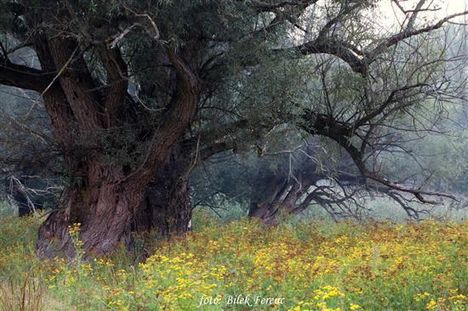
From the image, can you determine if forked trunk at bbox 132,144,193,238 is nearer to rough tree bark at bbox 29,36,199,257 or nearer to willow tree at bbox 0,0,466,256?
willow tree at bbox 0,0,466,256

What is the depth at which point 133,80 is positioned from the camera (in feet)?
40.1

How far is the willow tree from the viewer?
10070 millimetres

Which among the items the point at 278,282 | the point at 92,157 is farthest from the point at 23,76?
the point at 278,282

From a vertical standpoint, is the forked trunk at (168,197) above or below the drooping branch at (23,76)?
below

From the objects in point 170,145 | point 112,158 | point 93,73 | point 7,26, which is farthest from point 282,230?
point 7,26

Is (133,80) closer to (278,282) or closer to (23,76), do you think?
(23,76)

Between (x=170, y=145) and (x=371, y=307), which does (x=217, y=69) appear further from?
(x=371, y=307)

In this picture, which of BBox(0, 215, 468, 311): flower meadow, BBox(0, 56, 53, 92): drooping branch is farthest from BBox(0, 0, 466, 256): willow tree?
BBox(0, 215, 468, 311): flower meadow

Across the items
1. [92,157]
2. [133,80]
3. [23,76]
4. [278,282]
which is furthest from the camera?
[133,80]

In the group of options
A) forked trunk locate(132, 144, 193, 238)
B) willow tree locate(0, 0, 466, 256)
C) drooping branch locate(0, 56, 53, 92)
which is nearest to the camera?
willow tree locate(0, 0, 466, 256)

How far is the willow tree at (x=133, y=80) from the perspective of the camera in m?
10.1

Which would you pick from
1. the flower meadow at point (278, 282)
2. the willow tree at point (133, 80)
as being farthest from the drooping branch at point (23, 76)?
the flower meadow at point (278, 282)

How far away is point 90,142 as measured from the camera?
36.1 ft

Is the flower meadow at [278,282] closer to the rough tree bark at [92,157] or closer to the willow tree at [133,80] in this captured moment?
the rough tree bark at [92,157]
